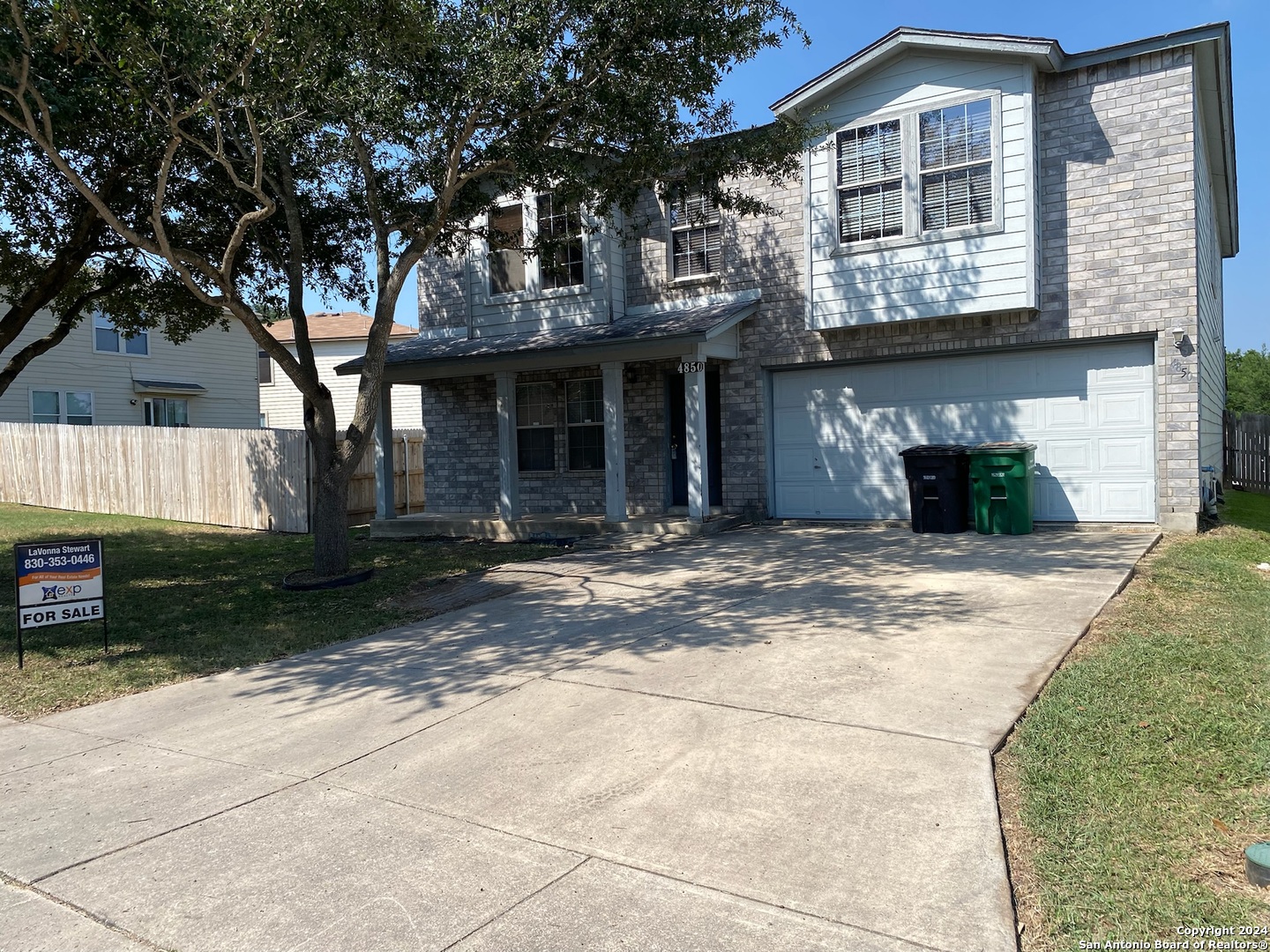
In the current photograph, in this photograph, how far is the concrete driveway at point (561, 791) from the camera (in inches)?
131

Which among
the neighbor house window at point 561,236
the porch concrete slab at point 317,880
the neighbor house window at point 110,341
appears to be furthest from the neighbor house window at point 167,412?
the porch concrete slab at point 317,880

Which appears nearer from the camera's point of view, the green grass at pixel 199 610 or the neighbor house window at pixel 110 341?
the green grass at pixel 199 610

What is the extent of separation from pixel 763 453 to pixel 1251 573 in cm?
683

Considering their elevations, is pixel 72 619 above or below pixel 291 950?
above

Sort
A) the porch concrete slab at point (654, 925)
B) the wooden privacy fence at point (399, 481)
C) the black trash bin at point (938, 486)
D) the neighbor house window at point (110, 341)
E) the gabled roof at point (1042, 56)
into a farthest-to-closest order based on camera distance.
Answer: the neighbor house window at point (110, 341) < the wooden privacy fence at point (399, 481) < the black trash bin at point (938, 486) < the gabled roof at point (1042, 56) < the porch concrete slab at point (654, 925)

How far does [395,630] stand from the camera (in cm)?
842

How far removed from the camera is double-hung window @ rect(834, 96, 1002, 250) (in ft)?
39.6

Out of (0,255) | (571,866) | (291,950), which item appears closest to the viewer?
(291,950)

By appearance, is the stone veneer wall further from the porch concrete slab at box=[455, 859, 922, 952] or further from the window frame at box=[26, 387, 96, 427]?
the window frame at box=[26, 387, 96, 427]

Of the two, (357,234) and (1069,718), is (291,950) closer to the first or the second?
(1069,718)

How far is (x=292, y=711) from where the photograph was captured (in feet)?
19.7

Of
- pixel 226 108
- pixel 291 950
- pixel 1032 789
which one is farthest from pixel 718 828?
pixel 226 108

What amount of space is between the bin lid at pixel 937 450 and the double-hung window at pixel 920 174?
2.86 meters

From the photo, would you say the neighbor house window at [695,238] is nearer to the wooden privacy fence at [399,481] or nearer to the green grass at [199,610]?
the green grass at [199,610]
